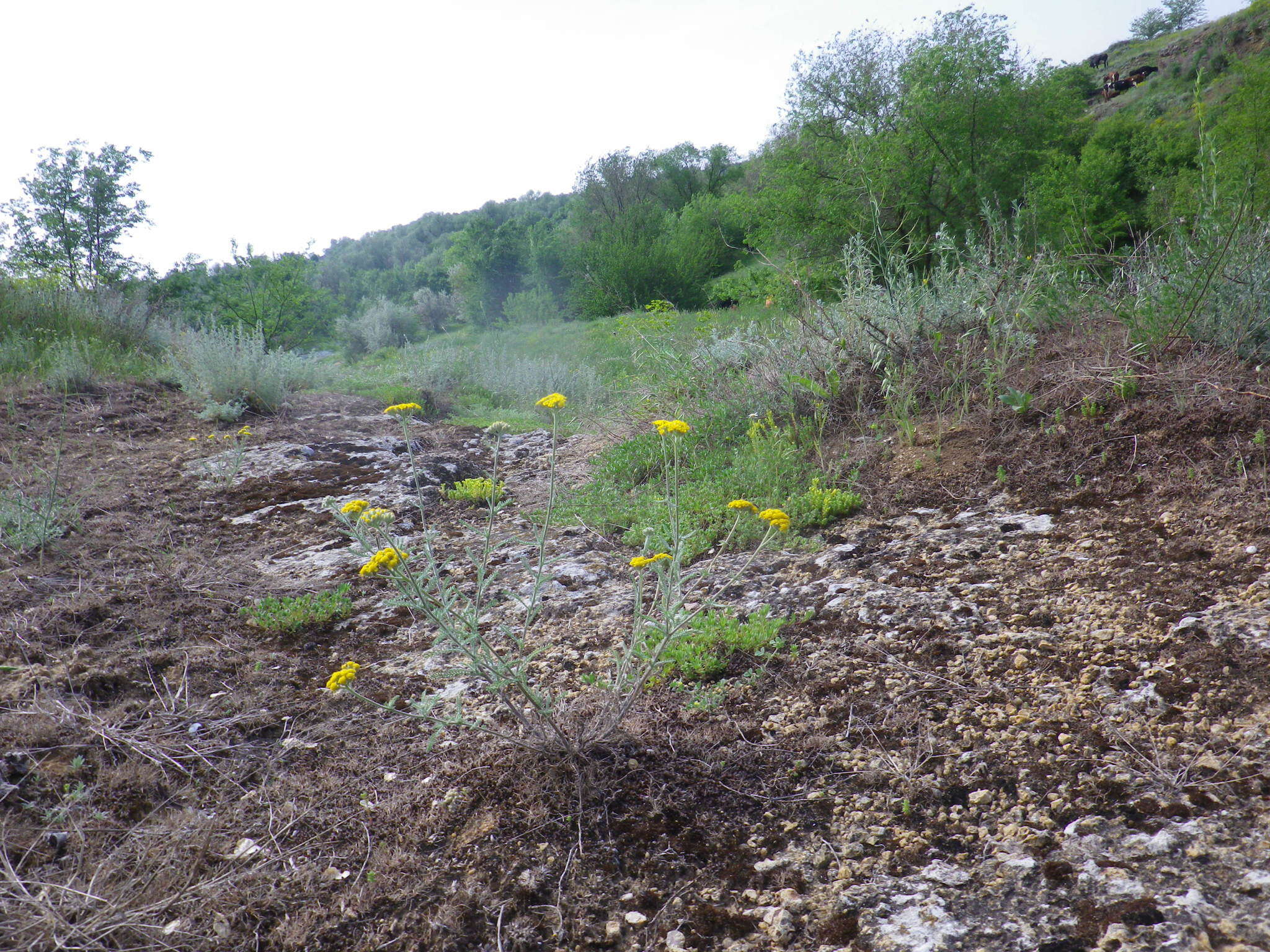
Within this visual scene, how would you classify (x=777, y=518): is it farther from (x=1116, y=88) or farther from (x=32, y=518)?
(x=1116, y=88)

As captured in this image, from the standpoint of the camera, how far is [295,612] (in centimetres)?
239

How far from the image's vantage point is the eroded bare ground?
1.09m

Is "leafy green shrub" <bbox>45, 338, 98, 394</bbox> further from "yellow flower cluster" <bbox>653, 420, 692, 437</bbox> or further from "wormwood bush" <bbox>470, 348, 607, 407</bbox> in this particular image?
"yellow flower cluster" <bbox>653, 420, 692, 437</bbox>

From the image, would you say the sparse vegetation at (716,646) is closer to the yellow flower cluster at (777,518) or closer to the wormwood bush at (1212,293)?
the wormwood bush at (1212,293)

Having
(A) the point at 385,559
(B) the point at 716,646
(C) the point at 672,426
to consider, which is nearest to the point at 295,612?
(A) the point at 385,559

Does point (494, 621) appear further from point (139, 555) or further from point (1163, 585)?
point (1163, 585)

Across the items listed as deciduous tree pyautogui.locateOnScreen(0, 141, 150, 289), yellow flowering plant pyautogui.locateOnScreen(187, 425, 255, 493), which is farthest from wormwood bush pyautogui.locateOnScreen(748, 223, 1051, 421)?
deciduous tree pyautogui.locateOnScreen(0, 141, 150, 289)

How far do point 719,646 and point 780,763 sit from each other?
0.53 m

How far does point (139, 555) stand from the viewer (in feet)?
9.23

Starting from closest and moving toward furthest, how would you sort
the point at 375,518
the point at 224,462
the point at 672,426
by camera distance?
1. the point at 375,518
2. the point at 672,426
3. the point at 224,462

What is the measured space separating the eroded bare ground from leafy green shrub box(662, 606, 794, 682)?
97 mm

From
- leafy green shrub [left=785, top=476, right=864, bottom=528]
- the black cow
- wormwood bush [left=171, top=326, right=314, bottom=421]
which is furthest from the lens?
the black cow

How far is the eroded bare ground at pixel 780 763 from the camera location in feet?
3.58

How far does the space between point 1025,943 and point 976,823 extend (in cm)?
28
